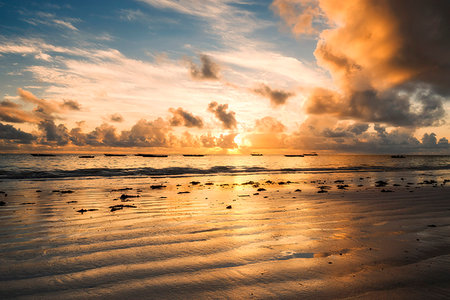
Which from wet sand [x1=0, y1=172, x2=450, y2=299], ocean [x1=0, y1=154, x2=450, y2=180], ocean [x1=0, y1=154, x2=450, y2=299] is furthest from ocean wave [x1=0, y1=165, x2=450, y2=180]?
wet sand [x1=0, y1=172, x2=450, y2=299]

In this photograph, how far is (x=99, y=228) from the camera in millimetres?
8375

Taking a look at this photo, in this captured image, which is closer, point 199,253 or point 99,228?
point 199,253

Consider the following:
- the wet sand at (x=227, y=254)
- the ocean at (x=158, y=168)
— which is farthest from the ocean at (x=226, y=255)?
the ocean at (x=158, y=168)

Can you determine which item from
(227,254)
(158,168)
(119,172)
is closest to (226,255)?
(227,254)

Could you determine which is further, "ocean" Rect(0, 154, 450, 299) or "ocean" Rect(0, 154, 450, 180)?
"ocean" Rect(0, 154, 450, 180)

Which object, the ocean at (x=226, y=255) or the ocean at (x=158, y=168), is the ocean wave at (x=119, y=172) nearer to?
the ocean at (x=158, y=168)

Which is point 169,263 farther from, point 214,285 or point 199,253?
point 214,285

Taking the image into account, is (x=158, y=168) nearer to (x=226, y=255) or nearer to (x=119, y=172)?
(x=119, y=172)

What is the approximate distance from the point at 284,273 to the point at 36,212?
11.2 m

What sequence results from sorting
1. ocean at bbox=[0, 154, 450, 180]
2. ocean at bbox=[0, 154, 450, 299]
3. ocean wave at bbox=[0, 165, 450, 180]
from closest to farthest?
ocean at bbox=[0, 154, 450, 299] → ocean wave at bbox=[0, 165, 450, 180] → ocean at bbox=[0, 154, 450, 180]

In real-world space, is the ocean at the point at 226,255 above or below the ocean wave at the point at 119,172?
above

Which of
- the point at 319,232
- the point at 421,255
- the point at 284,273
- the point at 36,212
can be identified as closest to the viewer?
the point at 284,273

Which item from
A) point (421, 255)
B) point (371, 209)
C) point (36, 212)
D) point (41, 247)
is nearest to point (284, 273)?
point (421, 255)

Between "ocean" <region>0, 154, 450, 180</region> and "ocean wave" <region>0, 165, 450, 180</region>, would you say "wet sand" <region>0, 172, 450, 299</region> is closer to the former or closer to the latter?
"ocean wave" <region>0, 165, 450, 180</region>
